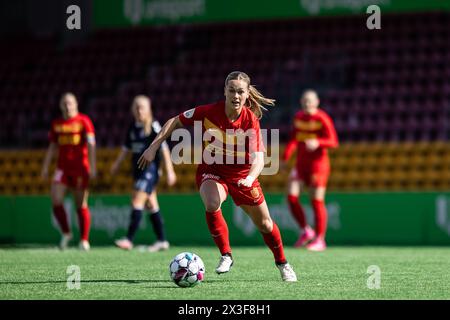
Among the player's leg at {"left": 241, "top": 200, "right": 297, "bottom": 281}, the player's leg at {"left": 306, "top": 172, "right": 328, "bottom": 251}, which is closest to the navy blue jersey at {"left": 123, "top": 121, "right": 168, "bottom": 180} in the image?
the player's leg at {"left": 306, "top": 172, "right": 328, "bottom": 251}

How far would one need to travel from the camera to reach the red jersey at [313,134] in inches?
466

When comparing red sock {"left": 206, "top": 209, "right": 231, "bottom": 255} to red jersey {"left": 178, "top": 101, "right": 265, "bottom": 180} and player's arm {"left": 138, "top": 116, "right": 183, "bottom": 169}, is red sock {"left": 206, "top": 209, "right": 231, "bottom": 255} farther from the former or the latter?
player's arm {"left": 138, "top": 116, "right": 183, "bottom": 169}

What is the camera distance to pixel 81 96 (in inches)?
762

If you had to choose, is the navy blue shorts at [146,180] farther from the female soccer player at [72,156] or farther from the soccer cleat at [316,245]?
the soccer cleat at [316,245]

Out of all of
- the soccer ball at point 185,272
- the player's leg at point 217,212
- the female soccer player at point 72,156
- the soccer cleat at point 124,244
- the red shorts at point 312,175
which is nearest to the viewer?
the soccer ball at point 185,272

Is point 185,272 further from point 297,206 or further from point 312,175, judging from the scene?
point 297,206

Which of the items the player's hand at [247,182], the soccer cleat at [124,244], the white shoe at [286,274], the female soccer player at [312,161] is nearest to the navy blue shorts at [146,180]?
the soccer cleat at [124,244]

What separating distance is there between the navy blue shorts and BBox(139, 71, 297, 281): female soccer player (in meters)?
3.98

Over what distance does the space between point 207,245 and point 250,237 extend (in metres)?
0.80

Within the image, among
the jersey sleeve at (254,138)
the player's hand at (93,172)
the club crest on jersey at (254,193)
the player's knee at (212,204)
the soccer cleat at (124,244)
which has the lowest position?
the soccer cleat at (124,244)

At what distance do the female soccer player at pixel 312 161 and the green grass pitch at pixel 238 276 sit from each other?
535mm

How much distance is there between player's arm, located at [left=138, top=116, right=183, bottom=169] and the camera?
7.11 meters

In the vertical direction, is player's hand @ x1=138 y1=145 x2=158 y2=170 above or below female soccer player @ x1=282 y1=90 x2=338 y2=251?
above

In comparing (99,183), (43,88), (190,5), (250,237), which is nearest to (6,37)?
(43,88)
